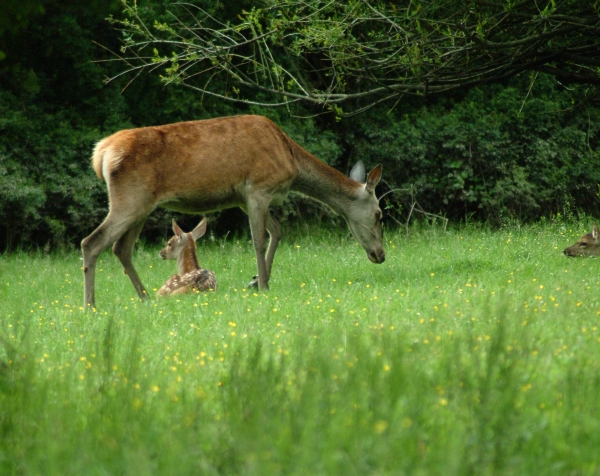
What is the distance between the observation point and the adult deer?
9.66 metres

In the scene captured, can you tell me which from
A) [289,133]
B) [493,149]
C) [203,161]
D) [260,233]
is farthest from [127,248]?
[493,149]

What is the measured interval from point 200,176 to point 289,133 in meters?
7.89

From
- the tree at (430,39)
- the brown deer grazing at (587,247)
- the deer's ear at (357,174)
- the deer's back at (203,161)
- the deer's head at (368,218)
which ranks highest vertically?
the tree at (430,39)

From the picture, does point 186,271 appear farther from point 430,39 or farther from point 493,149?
point 493,149

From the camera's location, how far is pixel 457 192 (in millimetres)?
19688

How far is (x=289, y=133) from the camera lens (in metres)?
17.8

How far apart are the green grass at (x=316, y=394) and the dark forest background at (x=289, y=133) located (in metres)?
8.13

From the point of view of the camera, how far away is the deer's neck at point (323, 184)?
1124 cm

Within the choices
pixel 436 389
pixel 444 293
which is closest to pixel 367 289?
pixel 444 293

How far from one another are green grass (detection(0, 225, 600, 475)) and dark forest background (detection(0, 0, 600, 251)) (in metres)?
8.13

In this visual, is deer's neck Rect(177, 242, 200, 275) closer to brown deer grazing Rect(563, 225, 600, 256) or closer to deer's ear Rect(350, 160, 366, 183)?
deer's ear Rect(350, 160, 366, 183)

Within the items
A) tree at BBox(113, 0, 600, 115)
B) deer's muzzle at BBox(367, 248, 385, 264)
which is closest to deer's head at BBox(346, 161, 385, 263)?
deer's muzzle at BBox(367, 248, 385, 264)

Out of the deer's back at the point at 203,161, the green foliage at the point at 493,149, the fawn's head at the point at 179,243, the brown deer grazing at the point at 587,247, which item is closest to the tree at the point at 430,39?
the deer's back at the point at 203,161

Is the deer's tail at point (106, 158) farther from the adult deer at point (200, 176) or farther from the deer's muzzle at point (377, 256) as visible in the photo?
the deer's muzzle at point (377, 256)
